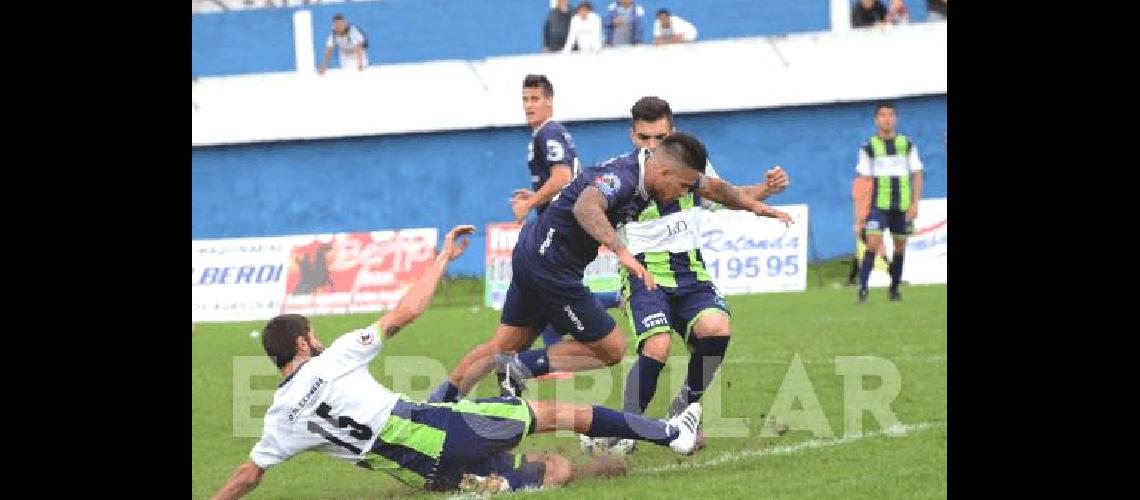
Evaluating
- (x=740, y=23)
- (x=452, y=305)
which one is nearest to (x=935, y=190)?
(x=740, y=23)

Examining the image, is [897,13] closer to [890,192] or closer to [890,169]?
[890,169]

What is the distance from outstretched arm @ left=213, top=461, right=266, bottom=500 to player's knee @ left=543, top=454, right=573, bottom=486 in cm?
175

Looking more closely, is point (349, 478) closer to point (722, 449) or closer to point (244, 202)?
point (722, 449)

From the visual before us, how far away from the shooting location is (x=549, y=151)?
13641mm

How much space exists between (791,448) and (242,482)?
3.81m

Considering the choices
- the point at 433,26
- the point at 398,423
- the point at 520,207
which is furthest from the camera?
the point at 433,26

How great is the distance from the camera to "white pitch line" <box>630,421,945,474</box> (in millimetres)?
10836

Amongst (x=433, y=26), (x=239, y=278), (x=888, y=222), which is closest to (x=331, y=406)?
(x=888, y=222)

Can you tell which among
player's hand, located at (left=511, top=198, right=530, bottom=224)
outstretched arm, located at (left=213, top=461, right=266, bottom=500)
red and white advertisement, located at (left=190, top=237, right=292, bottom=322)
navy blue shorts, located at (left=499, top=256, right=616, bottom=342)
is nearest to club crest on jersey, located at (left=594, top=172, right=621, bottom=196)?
navy blue shorts, located at (left=499, top=256, right=616, bottom=342)

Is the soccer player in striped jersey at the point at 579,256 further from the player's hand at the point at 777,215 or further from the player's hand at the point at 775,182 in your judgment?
the player's hand at the point at 775,182

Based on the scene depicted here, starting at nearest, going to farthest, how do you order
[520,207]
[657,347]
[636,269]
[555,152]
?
[636,269] → [657,347] → [520,207] → [555,152]

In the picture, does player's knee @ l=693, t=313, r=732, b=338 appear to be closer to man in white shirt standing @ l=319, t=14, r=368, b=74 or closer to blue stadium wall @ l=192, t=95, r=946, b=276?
blue stadium wall @ l=192, t=95, r=946, b=276

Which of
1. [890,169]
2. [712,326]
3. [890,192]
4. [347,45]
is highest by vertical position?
[347,45]

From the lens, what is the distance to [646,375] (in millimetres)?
11461
